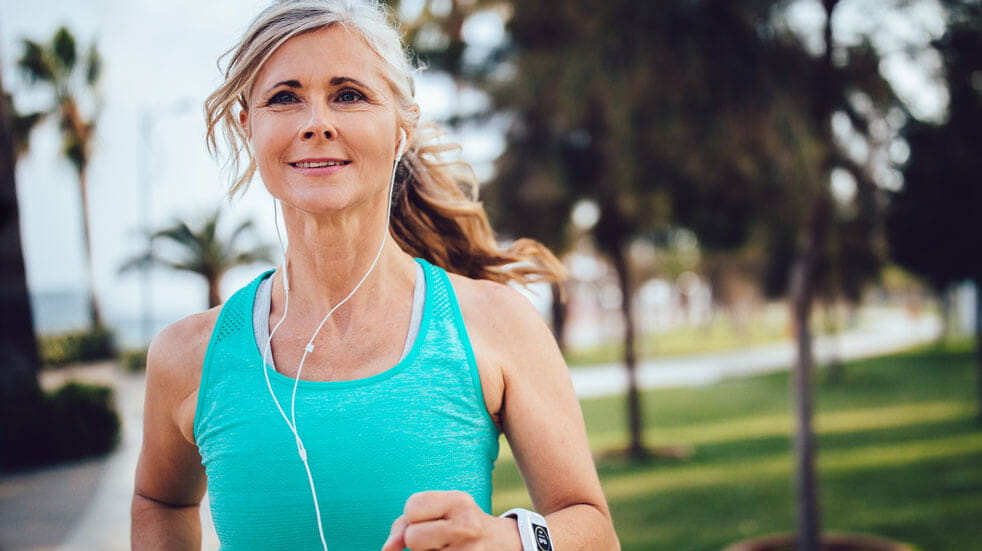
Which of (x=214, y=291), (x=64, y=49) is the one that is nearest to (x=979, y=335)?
(x=214, y=291)

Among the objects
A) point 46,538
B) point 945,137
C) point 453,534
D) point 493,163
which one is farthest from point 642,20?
point 46,538

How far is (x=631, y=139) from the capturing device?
6234 millimetres

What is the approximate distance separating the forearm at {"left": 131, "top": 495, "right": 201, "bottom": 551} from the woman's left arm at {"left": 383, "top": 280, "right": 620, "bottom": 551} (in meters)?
0.70

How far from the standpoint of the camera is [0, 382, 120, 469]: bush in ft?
25.7

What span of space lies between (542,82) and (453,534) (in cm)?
709

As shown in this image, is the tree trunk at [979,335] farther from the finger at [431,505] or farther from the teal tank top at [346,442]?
the finger at [431,505]

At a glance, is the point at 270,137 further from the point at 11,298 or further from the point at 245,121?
the point at 11,298

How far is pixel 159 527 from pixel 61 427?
7.98 m

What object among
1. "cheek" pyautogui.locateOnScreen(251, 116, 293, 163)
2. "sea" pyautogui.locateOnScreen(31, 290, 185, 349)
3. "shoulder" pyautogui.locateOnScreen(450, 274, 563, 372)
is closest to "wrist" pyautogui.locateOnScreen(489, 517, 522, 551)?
"shoulder" pyautogui.locateOnScreen(450, 274, 563, 372)

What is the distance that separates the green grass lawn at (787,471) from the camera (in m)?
8.34

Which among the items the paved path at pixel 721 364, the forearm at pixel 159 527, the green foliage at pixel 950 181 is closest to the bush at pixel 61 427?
the forearm at pixel 159 527

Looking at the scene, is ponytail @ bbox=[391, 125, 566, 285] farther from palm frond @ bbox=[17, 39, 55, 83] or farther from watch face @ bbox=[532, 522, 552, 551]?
palm frond @ bbox=[17, 39, 55, 83]

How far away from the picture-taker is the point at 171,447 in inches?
66.3

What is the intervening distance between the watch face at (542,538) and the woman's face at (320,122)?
24.4 inches
